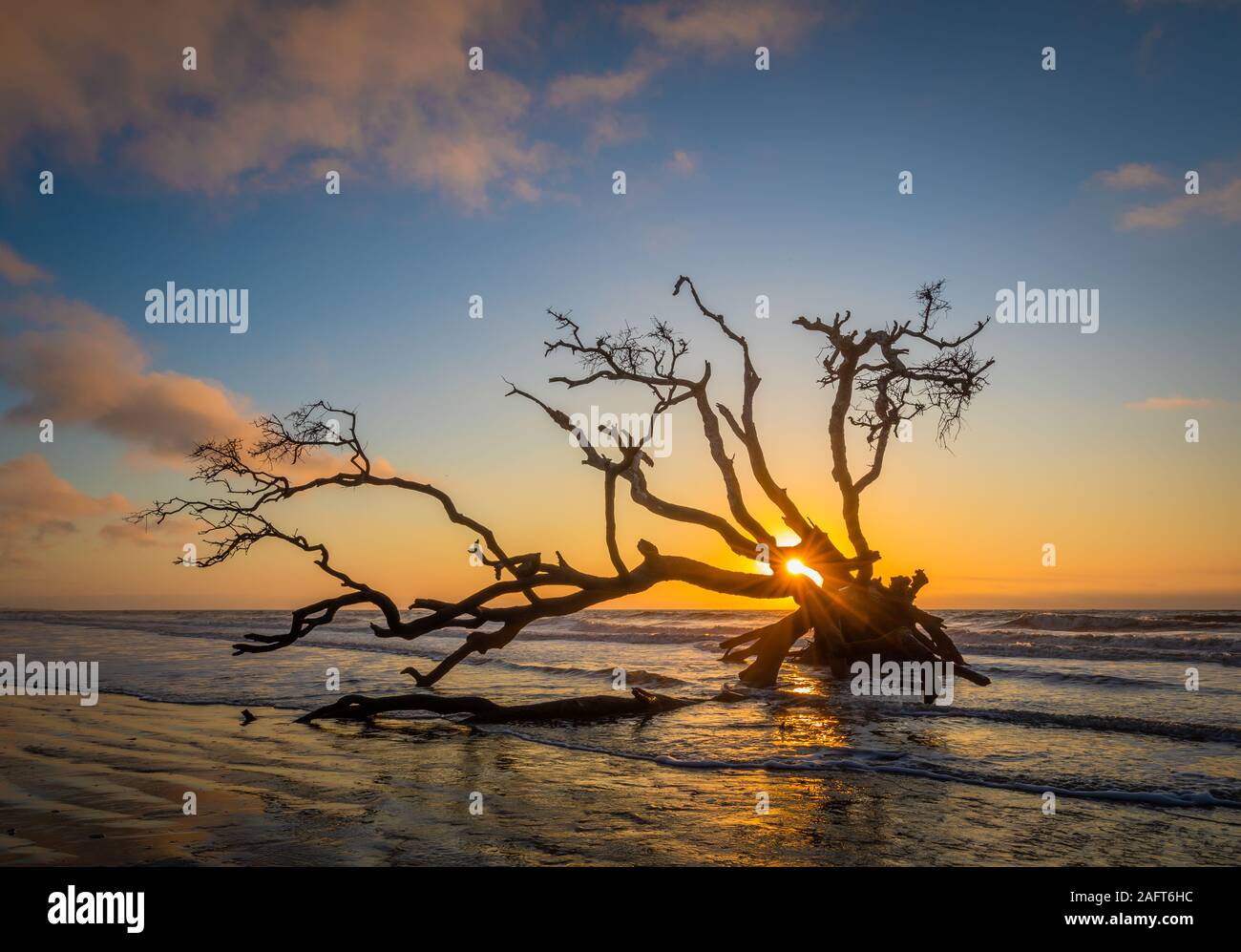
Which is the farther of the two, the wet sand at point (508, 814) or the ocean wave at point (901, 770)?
the ocean wave at point (901, 770)

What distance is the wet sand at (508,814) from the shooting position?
5.66 m

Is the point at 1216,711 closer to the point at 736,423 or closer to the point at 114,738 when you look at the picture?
the point at 736,423

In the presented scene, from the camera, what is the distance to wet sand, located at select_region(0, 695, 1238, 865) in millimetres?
5664

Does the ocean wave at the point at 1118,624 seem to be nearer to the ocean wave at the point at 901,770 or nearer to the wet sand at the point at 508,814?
the ocean wave at the point at 901,770

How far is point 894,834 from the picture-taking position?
20.6 feet

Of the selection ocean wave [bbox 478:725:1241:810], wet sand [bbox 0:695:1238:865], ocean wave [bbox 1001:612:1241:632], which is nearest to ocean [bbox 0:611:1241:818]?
ocean wave [bbox 478:725:1241:810]

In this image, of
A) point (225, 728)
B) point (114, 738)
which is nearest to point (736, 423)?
point (225, 728)

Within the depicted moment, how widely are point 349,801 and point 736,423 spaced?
1322 centimetres

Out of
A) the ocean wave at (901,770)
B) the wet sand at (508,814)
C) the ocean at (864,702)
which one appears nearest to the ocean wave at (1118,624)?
the ocean at (864,702)

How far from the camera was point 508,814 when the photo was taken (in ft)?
22.2

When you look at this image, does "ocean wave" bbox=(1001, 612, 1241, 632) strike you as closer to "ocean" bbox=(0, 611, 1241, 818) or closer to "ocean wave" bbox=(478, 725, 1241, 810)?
"ocean" bbox=(0, 611, 1241, 818)

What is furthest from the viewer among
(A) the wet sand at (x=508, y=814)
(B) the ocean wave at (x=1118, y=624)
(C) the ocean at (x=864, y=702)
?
(B) the ocean wave at (x=1118, y=624)

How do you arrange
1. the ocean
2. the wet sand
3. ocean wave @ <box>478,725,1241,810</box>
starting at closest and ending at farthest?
the wet sand
ocean wave @ <box>478,725,1241,810</box>
the ocean
